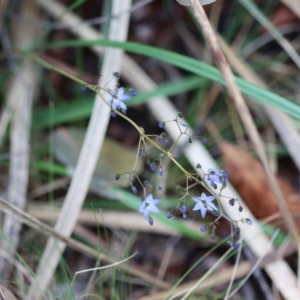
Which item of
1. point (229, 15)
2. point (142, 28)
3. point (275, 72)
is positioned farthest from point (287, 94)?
point (142, 28)

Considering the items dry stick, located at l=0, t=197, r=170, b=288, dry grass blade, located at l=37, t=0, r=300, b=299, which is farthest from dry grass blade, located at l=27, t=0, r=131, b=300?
dry grass blade, located at l=37, t=0, r=300, b=299

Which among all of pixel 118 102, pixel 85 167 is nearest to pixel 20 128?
pixel 85 167

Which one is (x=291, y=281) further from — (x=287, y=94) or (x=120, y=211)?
(x=287, y=94)

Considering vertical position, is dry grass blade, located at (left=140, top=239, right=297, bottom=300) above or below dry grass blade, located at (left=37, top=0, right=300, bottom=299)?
below

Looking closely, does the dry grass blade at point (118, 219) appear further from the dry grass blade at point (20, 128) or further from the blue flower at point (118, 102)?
the blue flower at point (118, 102)

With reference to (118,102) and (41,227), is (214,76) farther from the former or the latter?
(41,227)

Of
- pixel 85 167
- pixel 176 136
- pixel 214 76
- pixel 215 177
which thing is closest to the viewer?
pixel 215 177

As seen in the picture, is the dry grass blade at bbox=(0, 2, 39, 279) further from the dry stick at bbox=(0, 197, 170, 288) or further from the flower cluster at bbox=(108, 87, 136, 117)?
the flower cluster at bbox=(108, 87, 136, 117)
